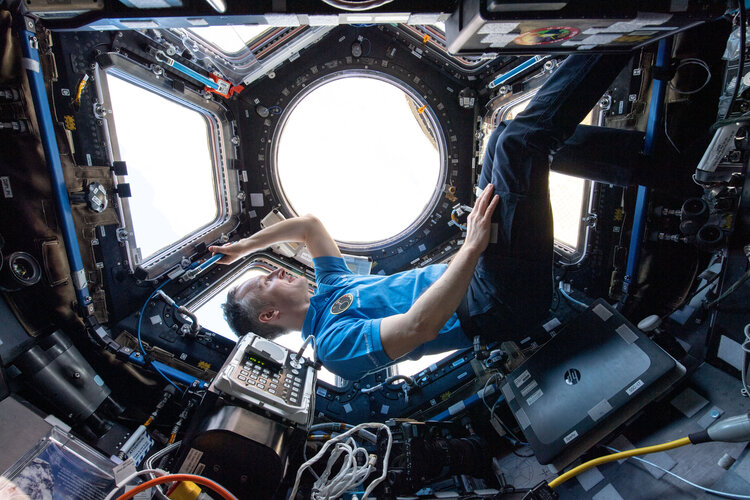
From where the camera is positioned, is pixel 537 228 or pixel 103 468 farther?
pixel 537 228

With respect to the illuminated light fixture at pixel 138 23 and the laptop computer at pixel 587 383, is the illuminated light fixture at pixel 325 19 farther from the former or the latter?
the laptop computer at pixel 587 383

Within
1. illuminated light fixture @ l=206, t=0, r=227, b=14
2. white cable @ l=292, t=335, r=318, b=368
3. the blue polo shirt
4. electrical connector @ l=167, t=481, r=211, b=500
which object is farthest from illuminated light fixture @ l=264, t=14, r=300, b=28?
electrical connector @ l=167, t=481, r=211, b=500

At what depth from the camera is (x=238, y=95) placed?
411 centimetres

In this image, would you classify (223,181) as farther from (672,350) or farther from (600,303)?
(672,350)

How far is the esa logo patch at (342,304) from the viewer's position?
246 cm

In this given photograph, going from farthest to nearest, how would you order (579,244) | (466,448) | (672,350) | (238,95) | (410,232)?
(410,232)
(238,95)
(579,244)
(466,448)
(672,350)

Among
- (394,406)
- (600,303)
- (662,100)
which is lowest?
(394,406)

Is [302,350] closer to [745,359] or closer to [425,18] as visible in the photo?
[425,18]

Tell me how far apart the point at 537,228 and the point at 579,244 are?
149cm

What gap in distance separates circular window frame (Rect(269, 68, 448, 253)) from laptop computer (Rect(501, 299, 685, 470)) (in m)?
2.43

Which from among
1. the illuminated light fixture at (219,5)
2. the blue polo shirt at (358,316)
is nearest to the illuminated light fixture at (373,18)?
the illuminated light fixture at (219,5)

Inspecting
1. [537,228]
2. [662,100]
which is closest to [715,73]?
[662,100]

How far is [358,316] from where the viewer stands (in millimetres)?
2404

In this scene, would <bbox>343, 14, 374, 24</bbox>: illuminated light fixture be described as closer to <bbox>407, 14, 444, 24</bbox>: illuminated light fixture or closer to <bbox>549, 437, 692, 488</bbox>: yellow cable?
<bbox>407, 14, 444, 24</bbox>: illuminated light fixture
